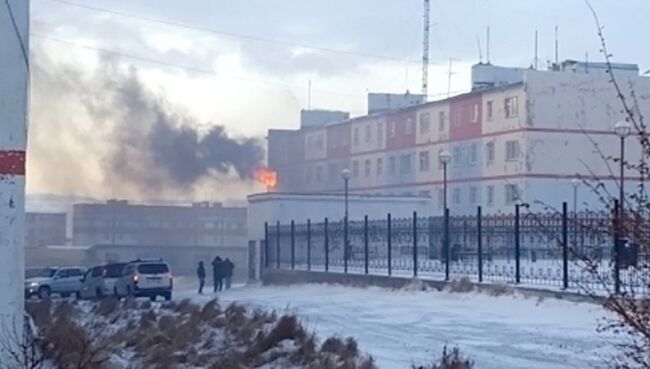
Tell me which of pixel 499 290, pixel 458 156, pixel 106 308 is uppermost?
pixel 458 156

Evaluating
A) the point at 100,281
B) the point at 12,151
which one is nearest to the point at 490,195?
the point at 100,281

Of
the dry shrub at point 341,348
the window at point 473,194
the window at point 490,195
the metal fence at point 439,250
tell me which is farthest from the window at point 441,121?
the dry shrub at point 341,348

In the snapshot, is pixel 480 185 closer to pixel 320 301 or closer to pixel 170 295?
pixel 170 295

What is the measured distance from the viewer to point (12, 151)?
12.0 meters

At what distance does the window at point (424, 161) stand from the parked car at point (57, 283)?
27.6 meters

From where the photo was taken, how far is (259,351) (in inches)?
754

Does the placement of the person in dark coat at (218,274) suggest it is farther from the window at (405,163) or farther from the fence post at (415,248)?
the window at (405,163)

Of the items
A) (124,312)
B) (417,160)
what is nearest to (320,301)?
(124,312)

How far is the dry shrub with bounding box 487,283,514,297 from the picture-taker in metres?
31.0

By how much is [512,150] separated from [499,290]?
39340 millimetres

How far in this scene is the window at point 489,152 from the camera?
7162 centimetres

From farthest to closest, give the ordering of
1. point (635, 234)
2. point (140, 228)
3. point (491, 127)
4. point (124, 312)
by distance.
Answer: point (140, 228) < point (491, 127) < point (124, 312) < point (635, 234)

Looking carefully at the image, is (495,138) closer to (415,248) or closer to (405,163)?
(405,163)

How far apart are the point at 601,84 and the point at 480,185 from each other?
31.0ft
